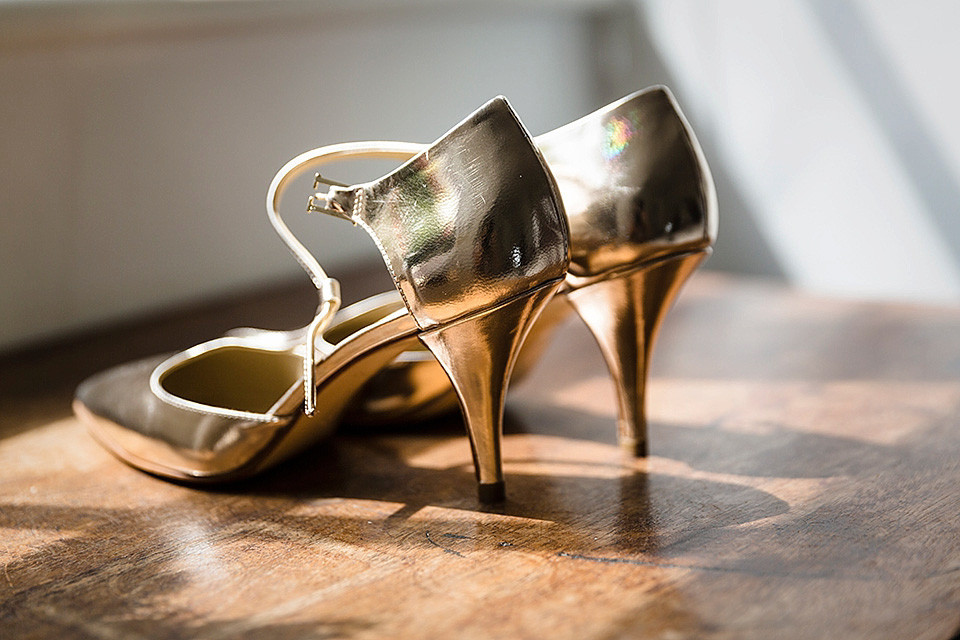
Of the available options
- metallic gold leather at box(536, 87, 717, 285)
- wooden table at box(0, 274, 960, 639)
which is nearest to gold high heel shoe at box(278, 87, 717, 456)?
metallic gold leather at box(536, 87, 717, 285)

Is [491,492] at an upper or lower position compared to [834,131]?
lower

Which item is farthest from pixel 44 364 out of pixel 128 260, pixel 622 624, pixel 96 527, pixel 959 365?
pixel 959 365

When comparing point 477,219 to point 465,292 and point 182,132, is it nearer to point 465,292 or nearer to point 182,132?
point 465,292

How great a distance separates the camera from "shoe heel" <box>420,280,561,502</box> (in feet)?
2.33

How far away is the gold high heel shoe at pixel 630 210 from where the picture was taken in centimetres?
79

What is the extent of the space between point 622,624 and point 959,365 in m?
0.69

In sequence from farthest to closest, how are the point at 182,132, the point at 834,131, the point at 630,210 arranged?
the point at 834,131 → the point at 182,132 → the point at 630,210

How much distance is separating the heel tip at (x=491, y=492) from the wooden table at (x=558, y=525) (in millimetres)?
12

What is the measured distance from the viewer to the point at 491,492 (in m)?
0.78

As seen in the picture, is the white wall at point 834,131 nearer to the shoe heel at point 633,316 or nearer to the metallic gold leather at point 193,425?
the shoe heel at point 633,316

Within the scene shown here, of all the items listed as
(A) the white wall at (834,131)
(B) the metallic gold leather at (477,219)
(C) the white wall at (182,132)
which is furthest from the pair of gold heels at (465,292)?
(A) the white wall at (834,131)

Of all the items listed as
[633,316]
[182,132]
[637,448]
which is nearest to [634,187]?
[633,316]

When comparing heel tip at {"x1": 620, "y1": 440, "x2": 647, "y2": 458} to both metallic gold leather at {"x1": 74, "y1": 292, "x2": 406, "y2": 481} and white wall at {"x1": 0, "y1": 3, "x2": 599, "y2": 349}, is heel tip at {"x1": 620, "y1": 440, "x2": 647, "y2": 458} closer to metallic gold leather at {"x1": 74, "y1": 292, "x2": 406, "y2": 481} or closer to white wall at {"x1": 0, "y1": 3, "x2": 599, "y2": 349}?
metallic gold leather at {"x1": 74, "y1": 292, "x2": 406, "y2": 481}

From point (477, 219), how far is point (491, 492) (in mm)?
224
